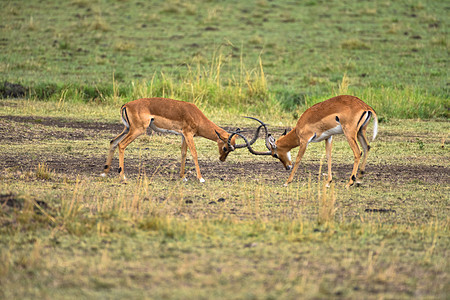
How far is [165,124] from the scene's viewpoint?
8938 mm

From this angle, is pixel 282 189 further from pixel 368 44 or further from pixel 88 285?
pixel 368 44

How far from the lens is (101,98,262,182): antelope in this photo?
8.77 m

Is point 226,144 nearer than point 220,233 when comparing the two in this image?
No

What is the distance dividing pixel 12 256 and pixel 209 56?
1605cm

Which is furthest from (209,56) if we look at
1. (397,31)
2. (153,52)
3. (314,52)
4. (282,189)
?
(282,189)

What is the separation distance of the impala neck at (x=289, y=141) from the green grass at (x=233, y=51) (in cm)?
615

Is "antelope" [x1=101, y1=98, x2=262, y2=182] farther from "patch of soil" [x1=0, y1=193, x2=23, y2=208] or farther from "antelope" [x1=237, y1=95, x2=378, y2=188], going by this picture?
"patch of soil" [x1=0, y1=193, x2=23, y2=208]

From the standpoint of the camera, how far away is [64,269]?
15.6ft

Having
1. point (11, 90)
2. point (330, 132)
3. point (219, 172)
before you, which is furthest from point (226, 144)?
point (11, 90)

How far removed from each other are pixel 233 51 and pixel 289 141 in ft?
41.7

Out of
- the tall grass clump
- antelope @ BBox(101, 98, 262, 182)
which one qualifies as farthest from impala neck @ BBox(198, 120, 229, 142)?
the tall grass clump

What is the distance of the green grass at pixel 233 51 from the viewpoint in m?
16.3

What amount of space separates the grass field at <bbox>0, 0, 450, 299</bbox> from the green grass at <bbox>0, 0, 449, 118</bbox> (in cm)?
9

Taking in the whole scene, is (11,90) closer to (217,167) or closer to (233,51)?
(233,51)
